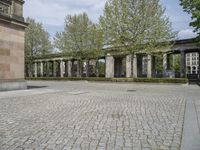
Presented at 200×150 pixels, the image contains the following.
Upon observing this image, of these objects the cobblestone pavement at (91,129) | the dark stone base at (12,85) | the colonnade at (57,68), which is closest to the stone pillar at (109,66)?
the colonnade at (57,68)

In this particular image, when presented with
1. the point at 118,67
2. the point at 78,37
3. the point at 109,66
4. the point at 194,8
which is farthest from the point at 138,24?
the point at 118,67

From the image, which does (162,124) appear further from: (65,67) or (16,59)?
(65,67)

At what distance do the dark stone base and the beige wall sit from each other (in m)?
0.32

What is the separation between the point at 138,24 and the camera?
31016 mm

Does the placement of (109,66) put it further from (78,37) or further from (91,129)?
(91,129)

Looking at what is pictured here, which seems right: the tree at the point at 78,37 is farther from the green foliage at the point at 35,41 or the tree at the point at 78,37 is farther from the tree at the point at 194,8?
the tree at the point at 194,8

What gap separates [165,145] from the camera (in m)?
4.95

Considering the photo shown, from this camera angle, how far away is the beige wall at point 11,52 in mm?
17994

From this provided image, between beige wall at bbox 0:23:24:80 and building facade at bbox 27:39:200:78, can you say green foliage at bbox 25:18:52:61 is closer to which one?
building facade at bbox 27:39:200:78

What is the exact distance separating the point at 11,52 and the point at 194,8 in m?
17.9

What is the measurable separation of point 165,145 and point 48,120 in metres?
3.82

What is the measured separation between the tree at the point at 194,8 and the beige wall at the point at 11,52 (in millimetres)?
15889

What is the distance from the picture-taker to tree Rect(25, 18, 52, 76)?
4972 centimetres

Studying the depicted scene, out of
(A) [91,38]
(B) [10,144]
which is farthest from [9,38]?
(A) [91,38]
